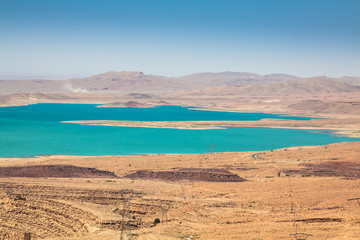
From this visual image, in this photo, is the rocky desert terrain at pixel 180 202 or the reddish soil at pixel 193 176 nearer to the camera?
the rocky desert terrain at pixel 180 202

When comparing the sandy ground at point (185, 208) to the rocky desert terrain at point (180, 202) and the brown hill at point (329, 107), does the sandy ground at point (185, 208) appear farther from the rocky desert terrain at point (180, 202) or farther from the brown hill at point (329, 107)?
the brown hill at point (329, 107)

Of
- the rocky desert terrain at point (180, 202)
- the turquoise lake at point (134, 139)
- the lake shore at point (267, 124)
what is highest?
the rocky desert terrain at point (180, 202)

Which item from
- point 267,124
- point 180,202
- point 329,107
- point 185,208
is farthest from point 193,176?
point 329,107

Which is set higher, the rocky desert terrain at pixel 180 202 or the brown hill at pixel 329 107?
the rocky desert terrain at pixel 180 202

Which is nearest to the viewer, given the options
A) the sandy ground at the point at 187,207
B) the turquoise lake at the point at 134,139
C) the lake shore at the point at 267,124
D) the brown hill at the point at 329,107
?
the sandy ground at the point at 187,207

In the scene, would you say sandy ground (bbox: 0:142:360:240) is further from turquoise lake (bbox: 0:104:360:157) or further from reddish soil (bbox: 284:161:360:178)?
turquoise lake (bbox: 0:104:360:157)

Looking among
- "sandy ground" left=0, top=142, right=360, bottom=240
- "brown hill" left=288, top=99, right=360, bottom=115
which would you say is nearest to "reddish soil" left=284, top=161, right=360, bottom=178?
"sandy ground" left=0, top=142, right=360, bottom=240

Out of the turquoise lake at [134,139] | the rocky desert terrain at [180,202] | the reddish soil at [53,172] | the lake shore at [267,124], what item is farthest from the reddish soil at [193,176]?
the lake shore at [267,124]

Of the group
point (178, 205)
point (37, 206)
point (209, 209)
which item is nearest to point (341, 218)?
point (209, 209)
